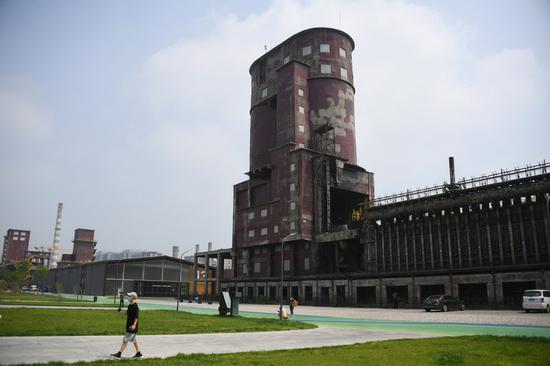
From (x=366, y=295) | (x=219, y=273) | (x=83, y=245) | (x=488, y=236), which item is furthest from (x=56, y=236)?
(x=488, y=236)

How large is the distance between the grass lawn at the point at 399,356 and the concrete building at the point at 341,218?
1349 inches

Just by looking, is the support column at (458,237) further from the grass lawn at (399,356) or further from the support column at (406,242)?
the grass lawn at (399,356)

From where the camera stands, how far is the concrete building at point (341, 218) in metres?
53.5

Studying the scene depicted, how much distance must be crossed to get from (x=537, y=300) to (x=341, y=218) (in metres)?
52.1

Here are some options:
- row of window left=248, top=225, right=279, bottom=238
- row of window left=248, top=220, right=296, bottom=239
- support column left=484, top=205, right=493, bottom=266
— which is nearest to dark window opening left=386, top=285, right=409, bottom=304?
support column left=484, top=205, right=493, bottom=266

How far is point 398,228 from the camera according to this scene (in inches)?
2630

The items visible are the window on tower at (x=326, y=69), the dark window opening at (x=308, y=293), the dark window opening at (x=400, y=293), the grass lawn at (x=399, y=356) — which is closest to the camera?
the grass lawn at (x=399, y=356)

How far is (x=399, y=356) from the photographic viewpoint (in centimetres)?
1429

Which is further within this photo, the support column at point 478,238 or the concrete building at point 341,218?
the support column at point 478,238

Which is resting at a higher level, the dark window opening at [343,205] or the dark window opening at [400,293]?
the dark window opening at [343,205]

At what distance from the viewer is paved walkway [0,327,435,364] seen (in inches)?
540

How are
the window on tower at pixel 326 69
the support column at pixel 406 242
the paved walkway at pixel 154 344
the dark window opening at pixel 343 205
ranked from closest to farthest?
the paved walkway at pixel 154 344
the support column at pixel 406 242
the dark window opening at pixel 343 205
the window on tower at pixel 326 69

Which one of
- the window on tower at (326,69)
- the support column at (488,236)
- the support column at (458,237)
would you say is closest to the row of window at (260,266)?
the support column at (458,237)

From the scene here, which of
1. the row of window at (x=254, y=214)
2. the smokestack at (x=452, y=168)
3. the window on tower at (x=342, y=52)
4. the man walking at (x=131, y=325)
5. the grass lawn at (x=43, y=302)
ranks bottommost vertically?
the grass lawn at (x=43, y=302)
